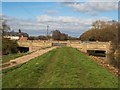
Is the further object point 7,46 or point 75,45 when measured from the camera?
point 75,45

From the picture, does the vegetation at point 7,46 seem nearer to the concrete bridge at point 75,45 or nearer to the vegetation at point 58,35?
the concrete bridge at point 75,45

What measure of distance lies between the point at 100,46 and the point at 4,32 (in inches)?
821

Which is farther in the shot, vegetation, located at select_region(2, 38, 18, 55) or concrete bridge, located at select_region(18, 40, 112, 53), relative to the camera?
concrete bridge, located at select_region(18, 40, 112, 53)

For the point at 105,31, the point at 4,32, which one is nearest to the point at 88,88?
the point at 4,32

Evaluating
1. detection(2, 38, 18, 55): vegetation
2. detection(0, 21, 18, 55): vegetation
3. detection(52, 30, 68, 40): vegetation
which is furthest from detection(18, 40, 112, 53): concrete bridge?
detection(52, 30, 68, 40): vegetation

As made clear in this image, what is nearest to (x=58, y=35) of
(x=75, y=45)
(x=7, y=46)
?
(x=75, y=45)

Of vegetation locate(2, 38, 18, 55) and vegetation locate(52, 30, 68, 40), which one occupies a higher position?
vegetation locate(52, 30, 68, 40)

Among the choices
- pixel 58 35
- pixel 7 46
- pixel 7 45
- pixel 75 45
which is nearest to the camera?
pixel 7 46

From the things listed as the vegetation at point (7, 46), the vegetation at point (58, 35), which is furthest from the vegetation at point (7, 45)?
the vegetation at point (58, 35)

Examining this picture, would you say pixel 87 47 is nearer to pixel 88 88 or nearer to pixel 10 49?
pixel 10 49

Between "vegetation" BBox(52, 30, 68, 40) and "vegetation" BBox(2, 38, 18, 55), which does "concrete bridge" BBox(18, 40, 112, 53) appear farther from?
"vegetation" BBox(52, 30, 68, 40)

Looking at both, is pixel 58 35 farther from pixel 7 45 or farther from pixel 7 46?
pixel 7 46

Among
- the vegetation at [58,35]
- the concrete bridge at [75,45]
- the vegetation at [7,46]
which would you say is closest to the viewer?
the vegetation at [7,46]

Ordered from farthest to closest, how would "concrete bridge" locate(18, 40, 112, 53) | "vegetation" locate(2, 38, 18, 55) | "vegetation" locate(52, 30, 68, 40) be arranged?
"vegetation" locate(52, 30, 68, 40)
"concrete bridge" locate(18, 40, 112, 53)
"vegetation" locate(2, 38, 18, 55)
